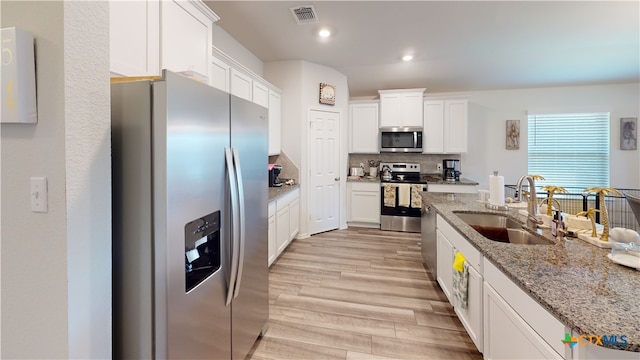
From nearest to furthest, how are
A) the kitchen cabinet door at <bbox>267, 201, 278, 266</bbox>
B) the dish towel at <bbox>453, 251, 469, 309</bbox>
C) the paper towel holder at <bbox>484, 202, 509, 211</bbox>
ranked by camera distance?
the dish towel at <bbox>453, 251, 469, 309</bbox>
the paper towel holder at <bbox>484, 202, 509, 211</bbox>
the kitchen cabinet door at <bbox>267, 201, 278, 266</bbox>

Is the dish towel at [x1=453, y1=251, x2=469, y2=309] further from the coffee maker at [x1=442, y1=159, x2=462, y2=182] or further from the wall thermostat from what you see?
the coffee maker at [x1=442, y1=159, x2=462, y2=182]

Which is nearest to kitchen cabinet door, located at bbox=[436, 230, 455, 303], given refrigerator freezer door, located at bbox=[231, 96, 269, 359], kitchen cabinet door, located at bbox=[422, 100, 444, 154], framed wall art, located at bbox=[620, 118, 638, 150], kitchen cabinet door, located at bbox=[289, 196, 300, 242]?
refrigerator freezer door, located at bbox=[231, 96, 269, 359]

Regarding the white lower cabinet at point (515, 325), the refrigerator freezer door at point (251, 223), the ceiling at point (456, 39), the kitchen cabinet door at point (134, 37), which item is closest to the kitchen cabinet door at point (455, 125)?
the ceiling at point (456, 39)

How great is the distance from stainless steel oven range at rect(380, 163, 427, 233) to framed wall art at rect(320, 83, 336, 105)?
167 cm

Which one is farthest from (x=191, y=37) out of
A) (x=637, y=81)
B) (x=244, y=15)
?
(x=637, y=81)

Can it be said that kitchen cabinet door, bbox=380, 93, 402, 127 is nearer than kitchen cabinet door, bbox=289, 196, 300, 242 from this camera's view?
No

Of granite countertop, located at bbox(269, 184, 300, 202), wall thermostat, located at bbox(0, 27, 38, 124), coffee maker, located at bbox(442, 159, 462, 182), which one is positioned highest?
wall thermostat, located at bbox(0, 27, 38, 124)

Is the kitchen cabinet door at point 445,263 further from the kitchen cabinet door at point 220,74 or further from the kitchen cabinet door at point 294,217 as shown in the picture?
the kitchen cabinet door at point 220,74

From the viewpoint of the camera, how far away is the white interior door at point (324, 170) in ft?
14.0

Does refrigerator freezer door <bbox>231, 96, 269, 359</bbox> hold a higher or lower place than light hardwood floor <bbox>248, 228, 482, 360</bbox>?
higher

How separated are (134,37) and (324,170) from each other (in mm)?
3268

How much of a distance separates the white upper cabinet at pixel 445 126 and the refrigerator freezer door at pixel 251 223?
12.9 ft

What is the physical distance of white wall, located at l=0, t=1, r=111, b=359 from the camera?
85 cm

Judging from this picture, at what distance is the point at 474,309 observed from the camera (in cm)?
166
